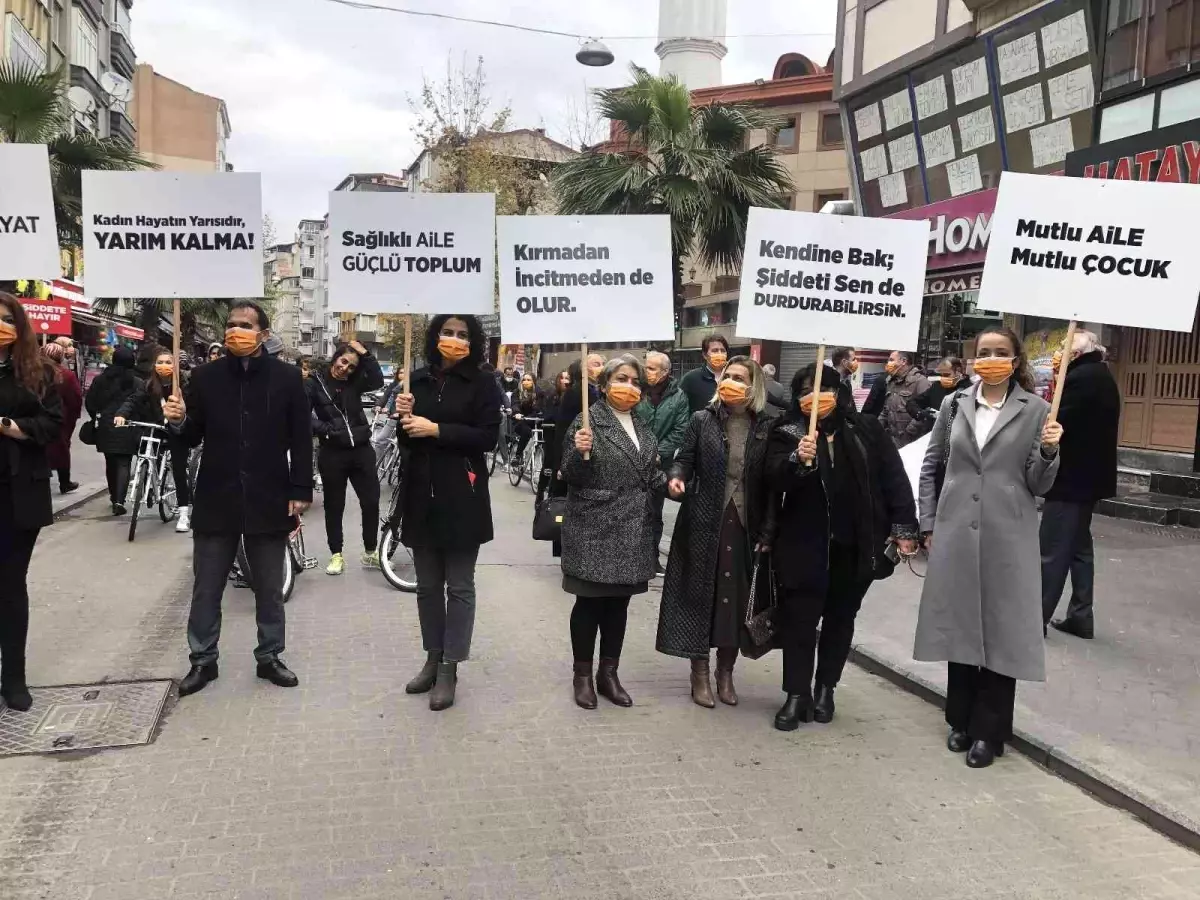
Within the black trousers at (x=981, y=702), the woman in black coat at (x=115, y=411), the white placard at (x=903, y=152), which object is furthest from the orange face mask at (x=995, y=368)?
the white placard at (x=903, y=152)

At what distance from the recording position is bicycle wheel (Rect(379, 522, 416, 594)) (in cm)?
770

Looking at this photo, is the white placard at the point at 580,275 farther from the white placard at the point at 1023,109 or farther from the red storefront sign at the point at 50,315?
the red storefront sign at the point at 50,315

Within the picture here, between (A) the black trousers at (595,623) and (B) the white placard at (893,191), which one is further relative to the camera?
(B) the white placard at (893,191)

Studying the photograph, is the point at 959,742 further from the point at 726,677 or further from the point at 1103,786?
the point at 726,677

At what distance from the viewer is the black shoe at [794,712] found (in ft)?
15.9

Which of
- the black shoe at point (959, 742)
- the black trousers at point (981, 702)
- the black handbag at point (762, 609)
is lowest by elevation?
the black shoe at point (959, 742)

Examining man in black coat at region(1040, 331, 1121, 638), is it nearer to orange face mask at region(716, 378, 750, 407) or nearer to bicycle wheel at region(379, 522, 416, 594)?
orange face mask at region(716, 378, 750, 407)

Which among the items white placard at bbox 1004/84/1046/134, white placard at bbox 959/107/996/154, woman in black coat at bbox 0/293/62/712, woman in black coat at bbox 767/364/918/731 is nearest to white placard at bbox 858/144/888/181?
white placard at bbox 959/107/996/154

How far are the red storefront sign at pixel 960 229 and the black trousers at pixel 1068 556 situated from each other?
8995 millimetres

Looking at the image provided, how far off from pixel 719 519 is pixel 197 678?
287cm

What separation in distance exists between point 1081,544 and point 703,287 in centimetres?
3156

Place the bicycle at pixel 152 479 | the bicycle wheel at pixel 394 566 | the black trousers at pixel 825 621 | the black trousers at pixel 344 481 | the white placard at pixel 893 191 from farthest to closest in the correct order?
the white placard at pixel 893 191, the bicycle at pixel 152 479, the black trousers at pixel 344 481, the bicycle wheel at pixel 394 566, the black trousers at pixel 825 621

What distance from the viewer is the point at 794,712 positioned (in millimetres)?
4883

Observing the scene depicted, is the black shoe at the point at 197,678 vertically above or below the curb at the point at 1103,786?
above
